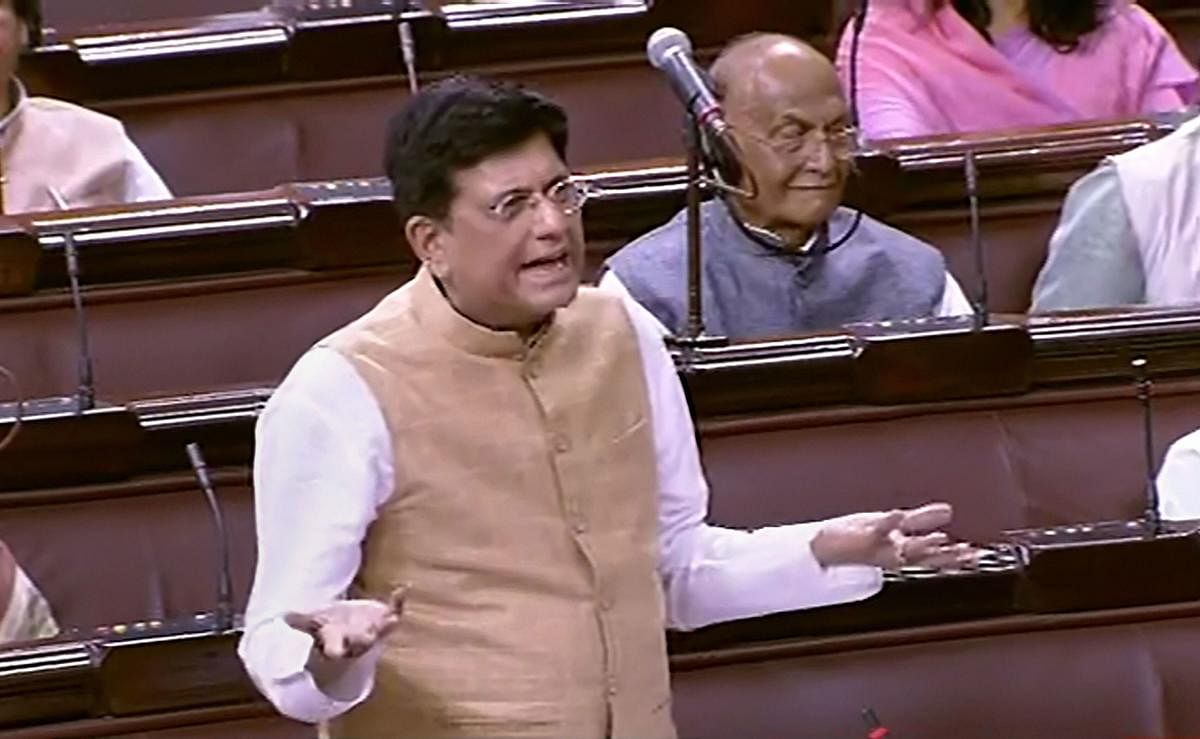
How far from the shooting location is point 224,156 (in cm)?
198

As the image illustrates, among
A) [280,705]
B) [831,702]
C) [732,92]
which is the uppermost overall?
[732,92]

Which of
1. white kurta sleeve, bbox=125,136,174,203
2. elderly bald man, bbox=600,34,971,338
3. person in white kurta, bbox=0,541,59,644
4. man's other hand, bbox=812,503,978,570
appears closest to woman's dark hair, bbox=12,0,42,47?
white kurta sleeve, bbox=125,136,174,203

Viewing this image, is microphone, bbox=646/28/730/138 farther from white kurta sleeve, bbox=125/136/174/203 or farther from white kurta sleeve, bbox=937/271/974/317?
white kurta sleeve, bbox=125/136/174/203

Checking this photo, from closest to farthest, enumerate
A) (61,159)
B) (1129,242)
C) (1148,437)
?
1. (1148,437)
2. (1129,242)
3. (61,159)

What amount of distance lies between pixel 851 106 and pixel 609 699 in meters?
0.92

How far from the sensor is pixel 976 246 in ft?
5.04

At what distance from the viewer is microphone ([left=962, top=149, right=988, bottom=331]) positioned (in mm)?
1467

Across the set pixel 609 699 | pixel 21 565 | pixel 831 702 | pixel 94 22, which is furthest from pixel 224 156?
pixel 609 699

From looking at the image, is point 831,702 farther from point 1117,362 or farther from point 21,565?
point 21,565

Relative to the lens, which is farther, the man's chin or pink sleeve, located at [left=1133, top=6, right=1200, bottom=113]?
pink sleeve, located at [left=1133, top=6, right=1200, bottom=113]

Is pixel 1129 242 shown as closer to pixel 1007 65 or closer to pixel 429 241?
pixel 1007 65

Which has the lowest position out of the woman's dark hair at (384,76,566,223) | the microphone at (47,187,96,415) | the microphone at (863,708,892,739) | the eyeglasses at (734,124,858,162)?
the microphone at (863,708,892,739)

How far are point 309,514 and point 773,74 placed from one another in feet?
2.08

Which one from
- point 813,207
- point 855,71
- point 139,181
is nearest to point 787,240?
point 813,207
